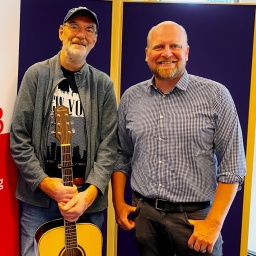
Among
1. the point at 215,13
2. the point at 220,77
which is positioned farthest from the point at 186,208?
the point at 215,13

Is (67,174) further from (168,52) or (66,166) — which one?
(168,52)

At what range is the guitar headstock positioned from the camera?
1.71 metres

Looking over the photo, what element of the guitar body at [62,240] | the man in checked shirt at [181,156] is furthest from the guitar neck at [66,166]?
the man in checked shirt at [181,156]

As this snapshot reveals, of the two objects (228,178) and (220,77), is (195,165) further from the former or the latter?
(220,77)

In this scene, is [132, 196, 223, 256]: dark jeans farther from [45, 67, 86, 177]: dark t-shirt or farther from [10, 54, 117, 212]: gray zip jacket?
[45, 67, 86, 177]: dark t-shirt

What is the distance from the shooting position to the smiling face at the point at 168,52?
1.70 meters

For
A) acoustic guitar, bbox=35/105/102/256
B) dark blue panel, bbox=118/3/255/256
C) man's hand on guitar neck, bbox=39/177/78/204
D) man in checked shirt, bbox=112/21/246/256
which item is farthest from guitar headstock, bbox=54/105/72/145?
dark blue panel, bbox=118/3/255/256

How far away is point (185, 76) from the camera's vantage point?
1747mm

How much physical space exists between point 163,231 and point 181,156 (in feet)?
1.19

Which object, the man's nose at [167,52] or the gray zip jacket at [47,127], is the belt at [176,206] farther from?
the man's nose at [167,52]

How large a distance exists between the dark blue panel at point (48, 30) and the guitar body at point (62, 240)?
762 mm

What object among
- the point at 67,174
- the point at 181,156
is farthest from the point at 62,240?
the point at 181,156

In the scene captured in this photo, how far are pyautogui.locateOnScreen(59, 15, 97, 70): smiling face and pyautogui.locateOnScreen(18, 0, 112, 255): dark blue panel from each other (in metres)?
0.29

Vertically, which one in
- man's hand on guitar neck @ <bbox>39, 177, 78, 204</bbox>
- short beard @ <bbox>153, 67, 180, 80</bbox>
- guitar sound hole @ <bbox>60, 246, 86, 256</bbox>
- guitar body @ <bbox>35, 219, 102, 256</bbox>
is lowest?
guitar sound hole @ <bbox>60, 246, 86, 256</bbox>
